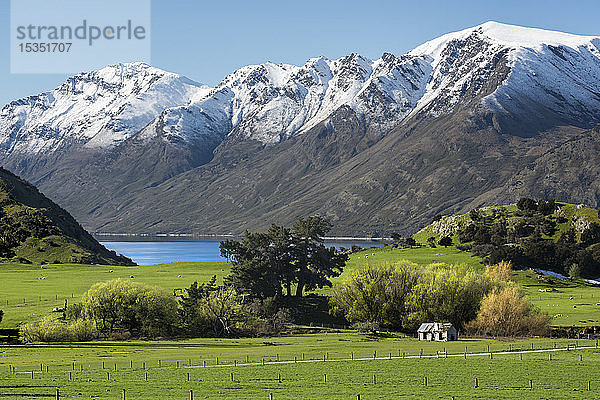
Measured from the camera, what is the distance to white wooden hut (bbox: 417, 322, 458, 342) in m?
118

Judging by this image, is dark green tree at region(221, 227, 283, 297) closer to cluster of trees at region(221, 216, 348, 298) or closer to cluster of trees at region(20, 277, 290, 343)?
cluster of trees at region(221, 216, 348, 298)

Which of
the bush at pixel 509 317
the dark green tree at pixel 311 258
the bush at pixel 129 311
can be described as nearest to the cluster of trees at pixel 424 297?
the bush at pixel 509 317

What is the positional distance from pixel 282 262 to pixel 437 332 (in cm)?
4407

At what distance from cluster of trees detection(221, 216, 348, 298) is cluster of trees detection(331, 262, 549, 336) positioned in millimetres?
12208

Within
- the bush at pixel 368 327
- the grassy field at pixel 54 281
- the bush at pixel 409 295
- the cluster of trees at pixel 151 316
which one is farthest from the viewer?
the bush at pixel 409 295

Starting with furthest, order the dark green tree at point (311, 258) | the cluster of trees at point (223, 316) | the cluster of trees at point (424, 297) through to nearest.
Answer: the dark green tree at point (311, 258) → the cluster of trees at point (424, 297) → the cluster of trees at point (223, 316)

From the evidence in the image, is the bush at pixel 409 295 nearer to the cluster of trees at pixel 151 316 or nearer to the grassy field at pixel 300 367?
the grassy field at pixel 300 367

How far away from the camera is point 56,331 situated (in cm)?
11294

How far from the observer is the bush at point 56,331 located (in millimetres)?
110250

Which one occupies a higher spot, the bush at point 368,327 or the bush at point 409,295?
the bush at point 409,295

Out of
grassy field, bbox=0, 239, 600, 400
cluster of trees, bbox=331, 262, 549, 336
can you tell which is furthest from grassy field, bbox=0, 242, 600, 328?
cluster of trees, bbox=331, 262, 549, 336

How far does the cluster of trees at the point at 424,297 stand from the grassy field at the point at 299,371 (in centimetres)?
1831

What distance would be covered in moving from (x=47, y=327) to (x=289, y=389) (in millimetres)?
61320

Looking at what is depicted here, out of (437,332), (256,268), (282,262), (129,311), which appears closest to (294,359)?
(437,332)
